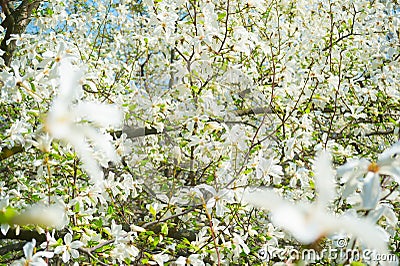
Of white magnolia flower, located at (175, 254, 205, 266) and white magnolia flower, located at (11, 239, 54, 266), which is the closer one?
white magnolia flower, located at (11, 239, 54, 266)

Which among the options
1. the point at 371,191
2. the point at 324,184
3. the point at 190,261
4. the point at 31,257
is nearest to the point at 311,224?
the point at 324,184

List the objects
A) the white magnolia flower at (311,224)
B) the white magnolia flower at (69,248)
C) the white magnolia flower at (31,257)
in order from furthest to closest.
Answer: the white magnolia flower at (69,248) < the white magnolia flower at (31,257) < the white magnolia flower at (311,224)

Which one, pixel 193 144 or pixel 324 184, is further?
pixel 193 144

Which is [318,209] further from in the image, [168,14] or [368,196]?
[168,14]

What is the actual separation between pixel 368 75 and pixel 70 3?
299 cm

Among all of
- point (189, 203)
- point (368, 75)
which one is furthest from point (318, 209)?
point (368, 75)

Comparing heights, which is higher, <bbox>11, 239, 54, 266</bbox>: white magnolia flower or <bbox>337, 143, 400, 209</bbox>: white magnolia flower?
<bbox>11, 239, 54, 266</bbox>: white magnolia flower

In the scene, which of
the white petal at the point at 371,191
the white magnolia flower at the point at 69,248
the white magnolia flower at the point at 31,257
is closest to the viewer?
the white petal at the point at 371,191

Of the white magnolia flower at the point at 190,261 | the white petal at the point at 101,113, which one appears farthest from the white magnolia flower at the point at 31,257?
the white petal at the point at 101,113

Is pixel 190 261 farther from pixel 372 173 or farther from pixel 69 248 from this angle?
pixel 372 173

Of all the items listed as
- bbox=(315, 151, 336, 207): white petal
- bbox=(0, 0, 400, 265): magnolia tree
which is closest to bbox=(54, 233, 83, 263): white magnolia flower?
bbox=(0, 0, 400, 265): magnolia tree

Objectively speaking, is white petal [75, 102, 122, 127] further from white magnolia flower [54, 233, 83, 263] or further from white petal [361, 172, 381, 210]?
white magnolia flower [54, 233, 83, 263]

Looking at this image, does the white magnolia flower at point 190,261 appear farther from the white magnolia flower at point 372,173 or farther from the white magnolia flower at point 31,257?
the white magnolia flower at point 372,173

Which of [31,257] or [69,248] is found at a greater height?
[69,248]
